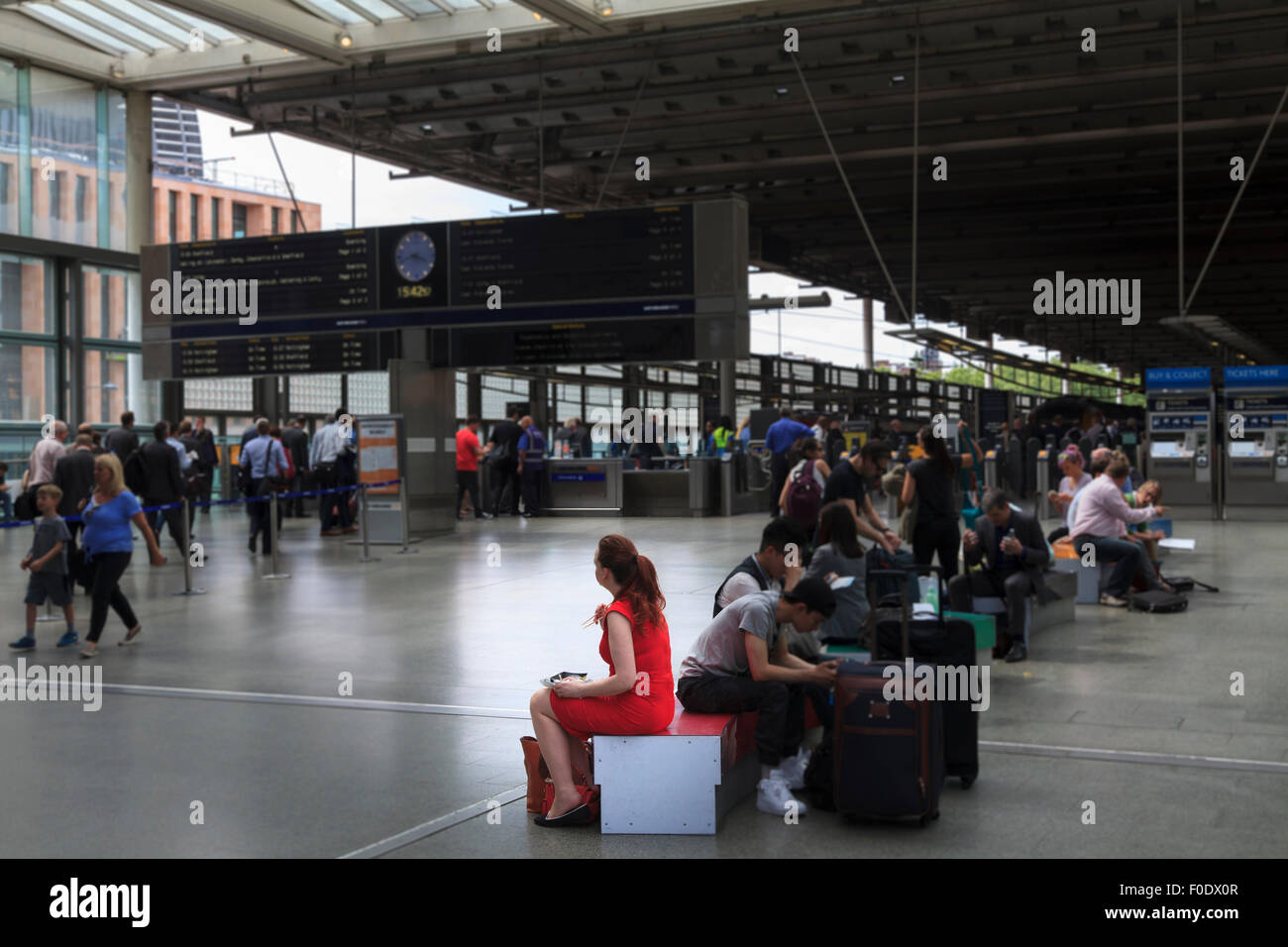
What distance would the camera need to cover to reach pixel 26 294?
22.5 metres

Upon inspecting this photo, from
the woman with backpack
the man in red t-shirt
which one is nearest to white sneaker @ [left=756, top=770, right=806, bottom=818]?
the woman with backpack

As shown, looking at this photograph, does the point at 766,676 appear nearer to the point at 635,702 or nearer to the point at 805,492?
the point at 635,702

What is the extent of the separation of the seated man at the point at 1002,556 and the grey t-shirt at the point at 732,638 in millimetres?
3949

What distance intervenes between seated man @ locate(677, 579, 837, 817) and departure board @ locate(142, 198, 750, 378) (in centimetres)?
1157

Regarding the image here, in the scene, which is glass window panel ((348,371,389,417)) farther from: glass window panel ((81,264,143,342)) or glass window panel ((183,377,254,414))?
glass window panel ((81,264,143,342))

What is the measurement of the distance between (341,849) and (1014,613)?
18.3 feet

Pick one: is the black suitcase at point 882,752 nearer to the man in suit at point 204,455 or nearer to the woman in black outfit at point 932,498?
the woman in black outfit at point 932,498

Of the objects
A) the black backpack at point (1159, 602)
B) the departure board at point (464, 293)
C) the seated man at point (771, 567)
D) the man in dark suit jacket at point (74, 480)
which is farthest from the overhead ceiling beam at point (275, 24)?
the seated man at point (771, 567)

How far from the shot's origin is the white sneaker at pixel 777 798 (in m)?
5.30

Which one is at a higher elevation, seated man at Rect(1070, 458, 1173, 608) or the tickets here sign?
the tickets here sign

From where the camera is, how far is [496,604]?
1179cm

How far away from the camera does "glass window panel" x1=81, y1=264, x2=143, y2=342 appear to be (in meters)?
23.5
